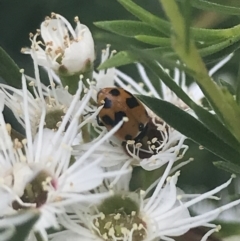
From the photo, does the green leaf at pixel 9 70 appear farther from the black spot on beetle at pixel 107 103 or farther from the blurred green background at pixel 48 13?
the blurred green background at pixel 48 13

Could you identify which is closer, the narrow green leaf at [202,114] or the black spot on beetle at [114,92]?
the narrow green leaf at [202,114]

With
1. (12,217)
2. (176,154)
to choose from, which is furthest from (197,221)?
(12,217)

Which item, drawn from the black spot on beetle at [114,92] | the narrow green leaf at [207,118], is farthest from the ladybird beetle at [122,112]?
the narrow green leaf at [207,118]

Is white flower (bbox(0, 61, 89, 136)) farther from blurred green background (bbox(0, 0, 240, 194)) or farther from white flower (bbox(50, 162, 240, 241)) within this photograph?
blurred green background (bbox(0, 0, 240, 194))

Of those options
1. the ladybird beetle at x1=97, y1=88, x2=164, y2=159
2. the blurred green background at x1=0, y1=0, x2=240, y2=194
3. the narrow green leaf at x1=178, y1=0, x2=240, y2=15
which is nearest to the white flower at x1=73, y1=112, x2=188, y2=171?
the ladybird beetle at x1=97, y1=88, x2=164, y2=159

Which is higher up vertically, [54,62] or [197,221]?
[54,62]

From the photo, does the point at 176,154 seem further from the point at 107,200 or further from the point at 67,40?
the point at 67,40
